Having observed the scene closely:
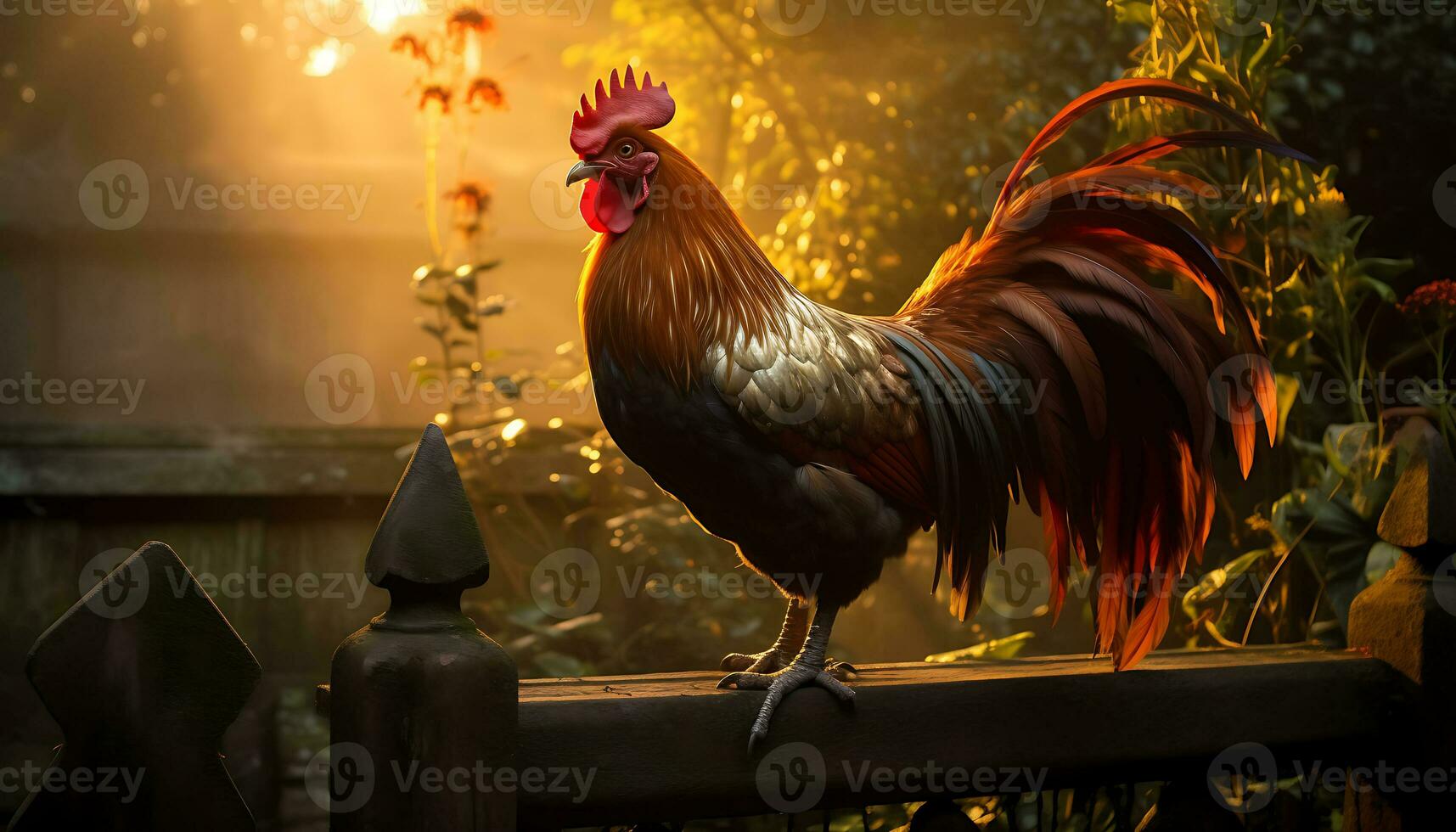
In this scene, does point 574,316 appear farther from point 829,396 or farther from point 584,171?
point 829,396

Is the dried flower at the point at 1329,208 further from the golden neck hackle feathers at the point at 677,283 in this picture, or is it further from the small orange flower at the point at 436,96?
the small orange flower at the point at 436,96

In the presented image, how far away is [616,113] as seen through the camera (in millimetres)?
1794

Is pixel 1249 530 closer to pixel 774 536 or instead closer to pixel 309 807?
pixel 774 536

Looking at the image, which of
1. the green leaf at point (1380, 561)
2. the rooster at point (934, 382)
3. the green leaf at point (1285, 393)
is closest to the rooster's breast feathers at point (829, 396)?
the rooster at point (934, 382)

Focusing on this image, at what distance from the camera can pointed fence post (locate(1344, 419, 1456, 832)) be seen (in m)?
1.77

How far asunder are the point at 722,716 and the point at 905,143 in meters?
2.91

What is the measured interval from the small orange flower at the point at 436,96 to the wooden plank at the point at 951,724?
104 inches

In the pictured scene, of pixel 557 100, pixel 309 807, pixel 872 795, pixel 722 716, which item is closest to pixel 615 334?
pixel 722 716

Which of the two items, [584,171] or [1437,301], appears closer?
[584,171]

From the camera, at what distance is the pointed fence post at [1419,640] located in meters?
1.77

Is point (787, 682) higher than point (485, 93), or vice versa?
point (485, 93)

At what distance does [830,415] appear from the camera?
5.48 feet

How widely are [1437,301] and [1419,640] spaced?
124 centimetres

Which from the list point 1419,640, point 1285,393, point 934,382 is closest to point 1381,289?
point 1285,393
